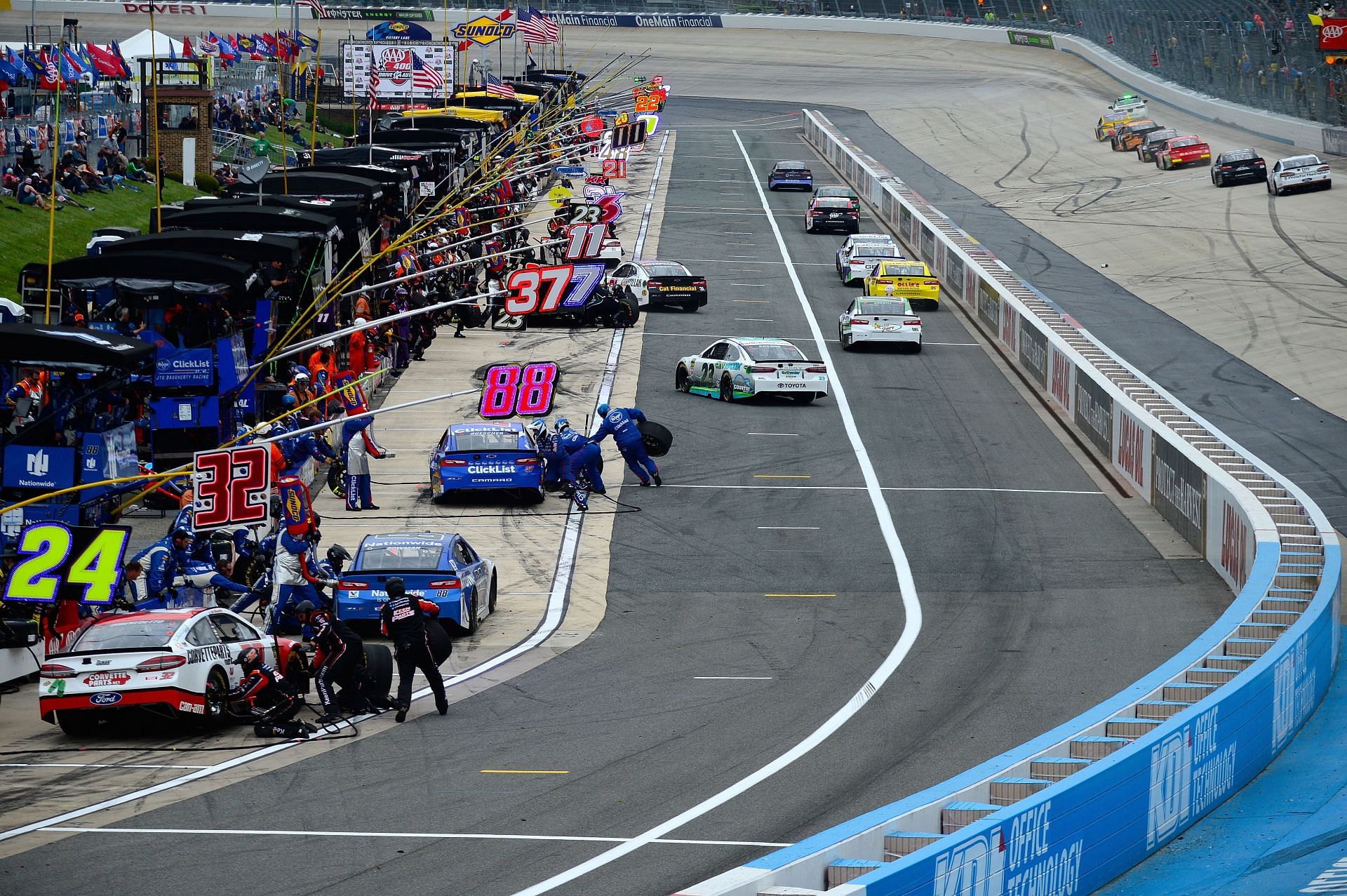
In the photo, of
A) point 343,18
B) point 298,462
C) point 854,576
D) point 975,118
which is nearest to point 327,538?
point 298,462

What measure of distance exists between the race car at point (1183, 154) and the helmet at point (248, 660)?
56777 mm

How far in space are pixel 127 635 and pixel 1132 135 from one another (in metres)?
64.6

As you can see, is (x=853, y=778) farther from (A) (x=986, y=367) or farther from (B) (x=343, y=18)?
(B) (x=343, y=18)

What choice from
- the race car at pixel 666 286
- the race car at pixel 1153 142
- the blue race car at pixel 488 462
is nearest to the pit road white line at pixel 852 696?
the blue race car at pixel 488 462

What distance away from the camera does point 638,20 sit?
127 metres

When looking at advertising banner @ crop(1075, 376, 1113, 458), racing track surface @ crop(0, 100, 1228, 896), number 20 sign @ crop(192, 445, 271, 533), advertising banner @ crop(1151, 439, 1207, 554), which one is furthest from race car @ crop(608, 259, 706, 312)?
number 20 sign @ crop(192, 445, 271, 533)

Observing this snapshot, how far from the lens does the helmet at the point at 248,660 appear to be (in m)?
16.6

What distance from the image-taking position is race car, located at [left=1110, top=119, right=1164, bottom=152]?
72.8 meters

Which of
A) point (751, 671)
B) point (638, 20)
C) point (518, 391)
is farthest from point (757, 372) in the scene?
point (638, 20)

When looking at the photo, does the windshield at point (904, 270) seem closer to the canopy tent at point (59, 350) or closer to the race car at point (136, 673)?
the canopy tent at point (59, 350)

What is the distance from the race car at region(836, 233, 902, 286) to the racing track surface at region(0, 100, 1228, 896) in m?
11.6

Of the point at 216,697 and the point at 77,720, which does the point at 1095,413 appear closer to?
the point at 216,697

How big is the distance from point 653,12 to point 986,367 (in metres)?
95.3

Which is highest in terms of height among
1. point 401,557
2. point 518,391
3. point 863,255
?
point 518,391
